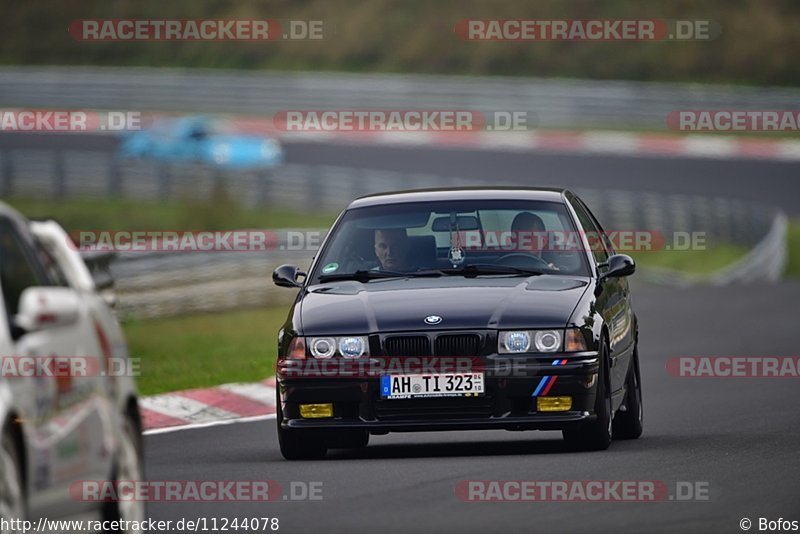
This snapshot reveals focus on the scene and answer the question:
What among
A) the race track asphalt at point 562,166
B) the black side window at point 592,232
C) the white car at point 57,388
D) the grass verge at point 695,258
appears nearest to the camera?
the white car at point 57,388

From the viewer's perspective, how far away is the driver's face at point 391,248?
12.2m

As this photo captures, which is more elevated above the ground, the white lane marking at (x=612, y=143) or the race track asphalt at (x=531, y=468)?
the white lane marking at (x=612, y=143)

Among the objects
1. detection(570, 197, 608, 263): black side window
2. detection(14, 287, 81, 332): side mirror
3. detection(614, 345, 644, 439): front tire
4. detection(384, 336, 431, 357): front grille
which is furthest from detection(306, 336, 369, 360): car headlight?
detection(14, 287, 81, 332): side mirror

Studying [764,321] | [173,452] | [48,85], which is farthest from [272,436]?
[48,85]

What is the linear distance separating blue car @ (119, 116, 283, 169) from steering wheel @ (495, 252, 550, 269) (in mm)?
33492

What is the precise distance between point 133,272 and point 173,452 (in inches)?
397

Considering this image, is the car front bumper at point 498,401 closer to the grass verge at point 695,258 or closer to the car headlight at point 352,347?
the car headlight at point 352,347

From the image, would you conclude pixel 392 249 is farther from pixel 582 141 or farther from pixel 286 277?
pixel 582 141

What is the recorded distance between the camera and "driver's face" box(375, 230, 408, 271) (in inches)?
480

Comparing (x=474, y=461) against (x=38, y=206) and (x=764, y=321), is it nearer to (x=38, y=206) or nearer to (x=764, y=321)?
(x=764, y=321)

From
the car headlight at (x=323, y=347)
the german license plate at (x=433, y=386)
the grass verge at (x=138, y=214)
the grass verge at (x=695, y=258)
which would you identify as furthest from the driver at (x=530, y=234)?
the grass verge at (x=138, y=214)

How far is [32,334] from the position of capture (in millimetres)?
7285

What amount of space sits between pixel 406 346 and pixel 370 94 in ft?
137

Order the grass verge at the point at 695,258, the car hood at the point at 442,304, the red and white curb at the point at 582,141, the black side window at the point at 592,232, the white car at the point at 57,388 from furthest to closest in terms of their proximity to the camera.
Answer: the red and white curb at the point at 582,141 < the grass verge at the point at 695,258 < the black side window at the point at 592,232 < the car hood at the point at 442,304 < the white car at the point at 57,388
